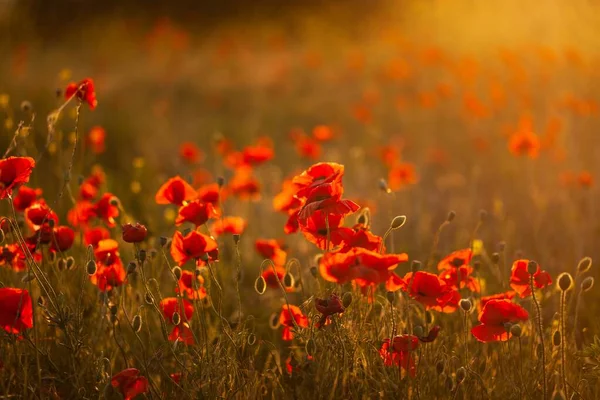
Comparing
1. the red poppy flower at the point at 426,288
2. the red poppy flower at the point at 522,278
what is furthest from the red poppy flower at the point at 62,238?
the red poppy flower at the point at 522,278

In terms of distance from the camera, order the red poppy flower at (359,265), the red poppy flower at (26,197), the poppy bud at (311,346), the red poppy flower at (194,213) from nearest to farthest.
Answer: the red poppy flower at (359,265)
the poppy bud at (311,346)
the red poppy flower at (194,213)
the red poppy flower at (26,197)

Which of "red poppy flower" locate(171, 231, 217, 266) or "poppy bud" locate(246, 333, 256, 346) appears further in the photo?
"poppy bud" locate(246, 333, 256, 346)

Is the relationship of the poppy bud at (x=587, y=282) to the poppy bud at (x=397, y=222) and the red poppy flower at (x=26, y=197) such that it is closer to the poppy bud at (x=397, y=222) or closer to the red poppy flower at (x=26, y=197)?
the poppy bud at (x=397, y=222)

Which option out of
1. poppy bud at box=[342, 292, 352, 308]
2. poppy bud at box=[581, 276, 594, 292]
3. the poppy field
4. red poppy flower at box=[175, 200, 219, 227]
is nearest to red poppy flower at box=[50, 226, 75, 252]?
the poppy field

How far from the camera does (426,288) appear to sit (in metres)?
1.91

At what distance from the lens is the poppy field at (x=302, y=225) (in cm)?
194

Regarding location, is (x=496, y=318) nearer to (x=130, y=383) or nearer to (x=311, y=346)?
(x=311, y=346)

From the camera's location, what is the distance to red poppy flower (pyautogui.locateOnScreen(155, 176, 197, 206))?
90.3 inches

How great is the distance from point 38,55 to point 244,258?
7.82 meters

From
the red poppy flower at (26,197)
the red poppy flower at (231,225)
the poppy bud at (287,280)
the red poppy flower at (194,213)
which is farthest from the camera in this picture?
the red poppy flower at (231,225)

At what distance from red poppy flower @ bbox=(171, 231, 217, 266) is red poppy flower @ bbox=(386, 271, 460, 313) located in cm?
47

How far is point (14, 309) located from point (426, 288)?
40.6 inches

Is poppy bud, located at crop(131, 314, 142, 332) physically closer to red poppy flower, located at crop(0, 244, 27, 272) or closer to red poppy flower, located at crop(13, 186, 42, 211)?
red poppy flower, located at crop(0, 244, 27, 272)

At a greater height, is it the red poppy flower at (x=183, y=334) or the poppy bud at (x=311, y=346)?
the poppy bud at (x=311, y=346)
